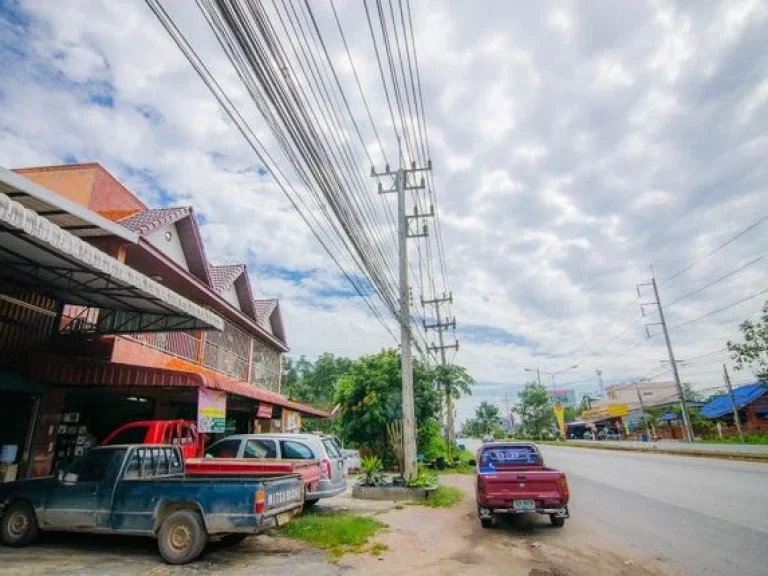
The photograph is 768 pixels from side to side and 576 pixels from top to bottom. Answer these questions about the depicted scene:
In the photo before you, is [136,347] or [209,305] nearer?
[136,347]

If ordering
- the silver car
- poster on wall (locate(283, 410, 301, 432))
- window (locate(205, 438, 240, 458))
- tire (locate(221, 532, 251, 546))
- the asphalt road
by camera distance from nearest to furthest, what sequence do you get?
1. the asphalt road
2. tire (locate(221, 532, 251, 546))
3. the silver car
4. window (locate(205, 438, 240, 458))
5. poster on wall (locate(283, 410, 301, 432))

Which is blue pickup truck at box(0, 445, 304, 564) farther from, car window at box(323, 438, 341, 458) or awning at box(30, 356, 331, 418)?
car window at box(323, 438, 341, 458)

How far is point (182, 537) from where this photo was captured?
21.7ft

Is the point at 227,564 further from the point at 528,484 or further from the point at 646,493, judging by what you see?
the point at 646,493

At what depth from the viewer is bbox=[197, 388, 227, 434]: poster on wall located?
36.9ft

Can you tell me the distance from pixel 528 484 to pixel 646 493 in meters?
6.58

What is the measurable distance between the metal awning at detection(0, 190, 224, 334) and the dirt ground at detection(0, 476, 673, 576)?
4301mm

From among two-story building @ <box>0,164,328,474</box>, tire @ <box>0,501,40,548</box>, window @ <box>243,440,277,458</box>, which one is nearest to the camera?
tire @ <box>0,501,40,548</box>

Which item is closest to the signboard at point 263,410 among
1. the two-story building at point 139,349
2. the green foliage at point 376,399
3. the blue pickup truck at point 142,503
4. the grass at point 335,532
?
the two-story building at point 139,349

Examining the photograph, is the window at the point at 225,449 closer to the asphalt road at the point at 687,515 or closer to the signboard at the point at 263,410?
the signboard at the point at 263,410

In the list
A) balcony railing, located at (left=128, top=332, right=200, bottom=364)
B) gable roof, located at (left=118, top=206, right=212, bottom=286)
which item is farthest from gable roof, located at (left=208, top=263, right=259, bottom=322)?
balcony railing, located at (left=128, top=332, right=200, bottom=364)

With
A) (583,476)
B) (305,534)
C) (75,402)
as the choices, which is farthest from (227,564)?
(583,476)

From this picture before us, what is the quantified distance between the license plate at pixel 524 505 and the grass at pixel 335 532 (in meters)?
2.54

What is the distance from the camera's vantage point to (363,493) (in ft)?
42.4
